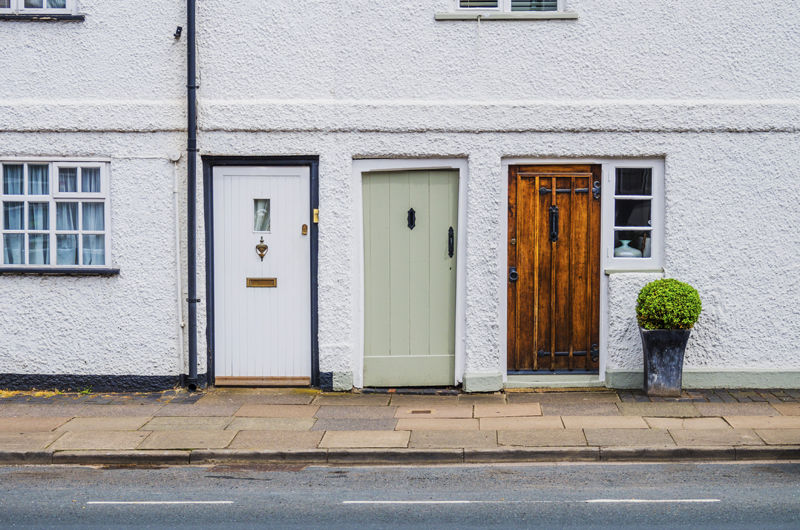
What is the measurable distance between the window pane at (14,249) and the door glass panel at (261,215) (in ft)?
8.28

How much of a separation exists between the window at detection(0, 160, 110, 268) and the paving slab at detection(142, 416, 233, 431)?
7.13 feet

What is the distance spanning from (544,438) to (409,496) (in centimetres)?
187

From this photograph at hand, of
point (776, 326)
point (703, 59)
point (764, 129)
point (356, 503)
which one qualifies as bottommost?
point (356, 503)

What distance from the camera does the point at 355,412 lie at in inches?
369

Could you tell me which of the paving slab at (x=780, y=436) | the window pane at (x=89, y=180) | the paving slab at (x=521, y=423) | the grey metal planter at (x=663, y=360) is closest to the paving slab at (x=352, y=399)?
the paving slab at (x=521, y=423)

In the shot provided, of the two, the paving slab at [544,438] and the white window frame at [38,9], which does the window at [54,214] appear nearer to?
the white window frame at [38,9]

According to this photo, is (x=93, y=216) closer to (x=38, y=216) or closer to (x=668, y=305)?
(x=38, y=216)

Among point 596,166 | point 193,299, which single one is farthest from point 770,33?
point 193,299

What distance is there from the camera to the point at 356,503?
21.9ft

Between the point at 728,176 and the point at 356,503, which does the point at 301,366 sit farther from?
the point at 728,176

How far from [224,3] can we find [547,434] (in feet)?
18.3

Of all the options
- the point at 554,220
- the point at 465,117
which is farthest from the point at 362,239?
the point at 554,220

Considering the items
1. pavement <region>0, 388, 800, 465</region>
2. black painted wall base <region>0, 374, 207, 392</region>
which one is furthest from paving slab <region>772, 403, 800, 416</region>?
black painted wall base <region>0, 374, 207, 392</region>

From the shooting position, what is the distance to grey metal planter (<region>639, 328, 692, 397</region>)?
9625 millimetres
